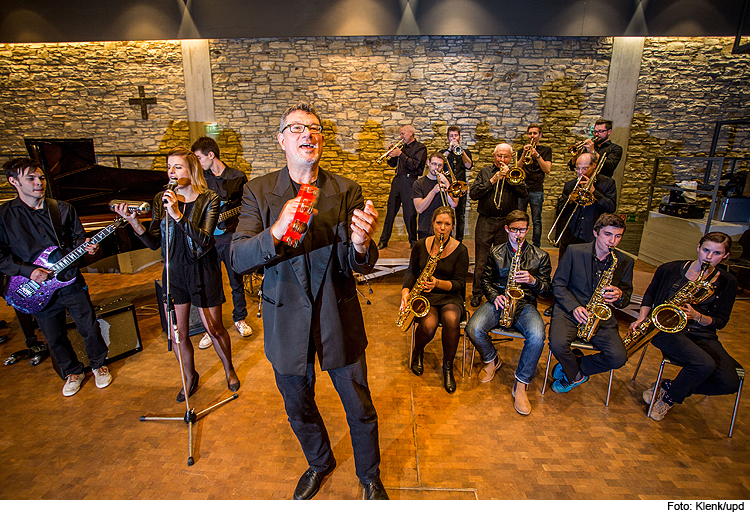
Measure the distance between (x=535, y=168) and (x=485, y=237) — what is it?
5.69 feet

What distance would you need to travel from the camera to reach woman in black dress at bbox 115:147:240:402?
277cm

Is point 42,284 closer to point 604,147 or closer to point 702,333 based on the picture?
point 702,333

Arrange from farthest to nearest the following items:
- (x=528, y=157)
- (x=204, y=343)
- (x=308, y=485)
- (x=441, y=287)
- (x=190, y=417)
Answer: (x=528, y=157), (x=204, y=343), (x=441, y=287), (x=190, y=417), (x=308, y=485)

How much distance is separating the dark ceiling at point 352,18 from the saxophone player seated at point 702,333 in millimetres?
5970

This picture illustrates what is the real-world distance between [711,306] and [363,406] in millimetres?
2853

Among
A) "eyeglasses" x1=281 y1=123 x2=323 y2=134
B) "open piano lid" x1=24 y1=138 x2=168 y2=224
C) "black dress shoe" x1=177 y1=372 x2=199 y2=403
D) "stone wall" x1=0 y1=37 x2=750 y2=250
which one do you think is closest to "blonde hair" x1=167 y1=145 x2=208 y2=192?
"eyeglasses" x1=281 y1=123 x2=323 y2=134

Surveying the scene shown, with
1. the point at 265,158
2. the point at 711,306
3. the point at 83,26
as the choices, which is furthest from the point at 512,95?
the point at 83,26

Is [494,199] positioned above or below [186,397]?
above

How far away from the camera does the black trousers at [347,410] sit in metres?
2.07

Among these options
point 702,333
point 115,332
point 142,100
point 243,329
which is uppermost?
point 142,100

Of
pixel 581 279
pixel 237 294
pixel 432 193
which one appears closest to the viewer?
pixel 581 279

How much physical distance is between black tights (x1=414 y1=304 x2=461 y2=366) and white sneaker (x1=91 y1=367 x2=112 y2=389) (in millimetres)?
2853

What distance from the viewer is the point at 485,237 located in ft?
15.9

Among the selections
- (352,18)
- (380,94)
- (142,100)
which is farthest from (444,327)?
(142,100)
